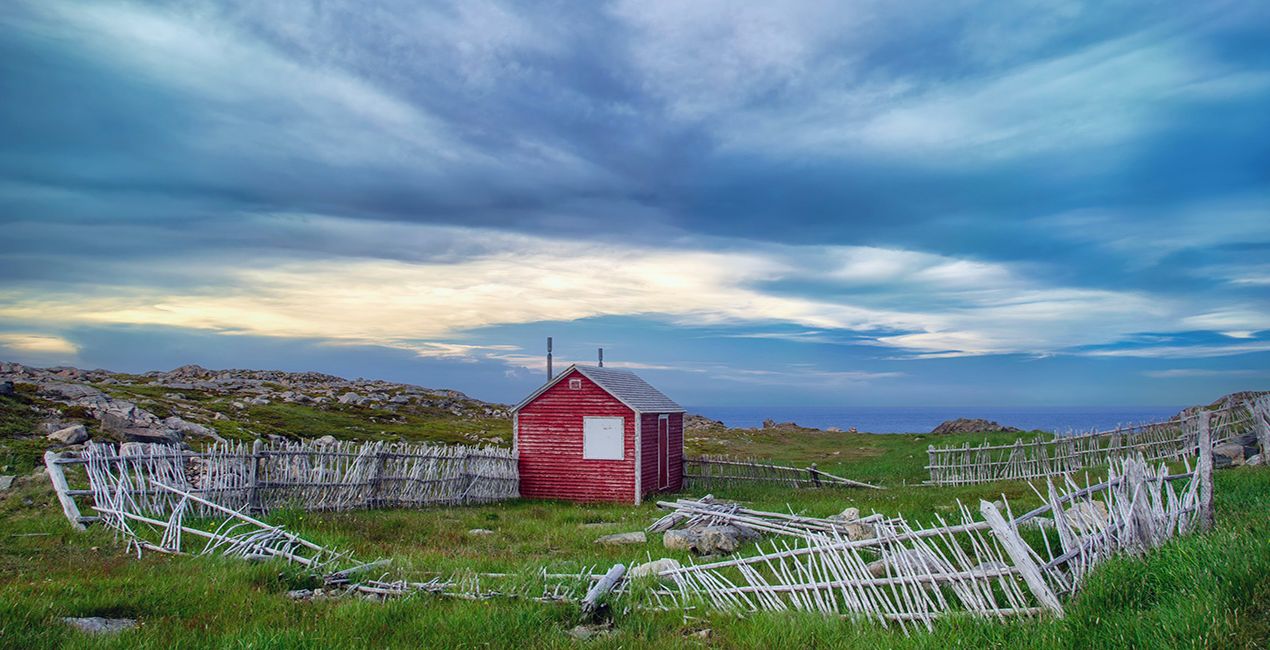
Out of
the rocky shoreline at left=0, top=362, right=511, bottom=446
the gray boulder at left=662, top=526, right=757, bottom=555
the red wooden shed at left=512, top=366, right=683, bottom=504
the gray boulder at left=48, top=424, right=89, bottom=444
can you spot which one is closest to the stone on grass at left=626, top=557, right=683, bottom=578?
the gray boulder at left=662, top=526, right=757, bottom=555

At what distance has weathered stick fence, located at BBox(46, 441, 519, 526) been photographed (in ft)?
45.8

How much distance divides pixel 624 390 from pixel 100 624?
66.8 feet

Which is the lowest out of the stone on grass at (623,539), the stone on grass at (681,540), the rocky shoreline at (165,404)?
the stone on grass at (623,539)

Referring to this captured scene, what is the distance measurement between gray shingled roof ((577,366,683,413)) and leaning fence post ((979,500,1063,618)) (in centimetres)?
1872

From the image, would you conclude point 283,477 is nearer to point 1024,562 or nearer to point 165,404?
point 1024,562

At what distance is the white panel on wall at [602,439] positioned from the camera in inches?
1033

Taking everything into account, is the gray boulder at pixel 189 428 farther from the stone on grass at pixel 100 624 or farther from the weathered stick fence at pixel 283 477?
the stone on grass at pixel 100 624

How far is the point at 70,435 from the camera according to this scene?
2108cm

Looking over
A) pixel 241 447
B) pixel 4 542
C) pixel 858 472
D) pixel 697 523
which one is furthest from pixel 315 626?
pixel 858 472

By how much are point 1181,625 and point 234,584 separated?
9524mm

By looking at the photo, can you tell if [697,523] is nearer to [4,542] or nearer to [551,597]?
[551,597]

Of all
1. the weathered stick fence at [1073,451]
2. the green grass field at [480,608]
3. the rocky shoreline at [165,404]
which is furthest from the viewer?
the weathered stick fence at [1073,451]

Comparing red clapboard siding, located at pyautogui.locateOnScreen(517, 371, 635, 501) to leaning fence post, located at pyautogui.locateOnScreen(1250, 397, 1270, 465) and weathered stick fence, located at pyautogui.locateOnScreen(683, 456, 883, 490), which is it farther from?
leaning fence post, located at pyautogui.locateOnScreen(1250, 397, 1270, 465)

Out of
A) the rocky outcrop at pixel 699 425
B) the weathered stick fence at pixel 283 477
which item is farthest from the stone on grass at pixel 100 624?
the rocky outcrop at pixel 699 425
